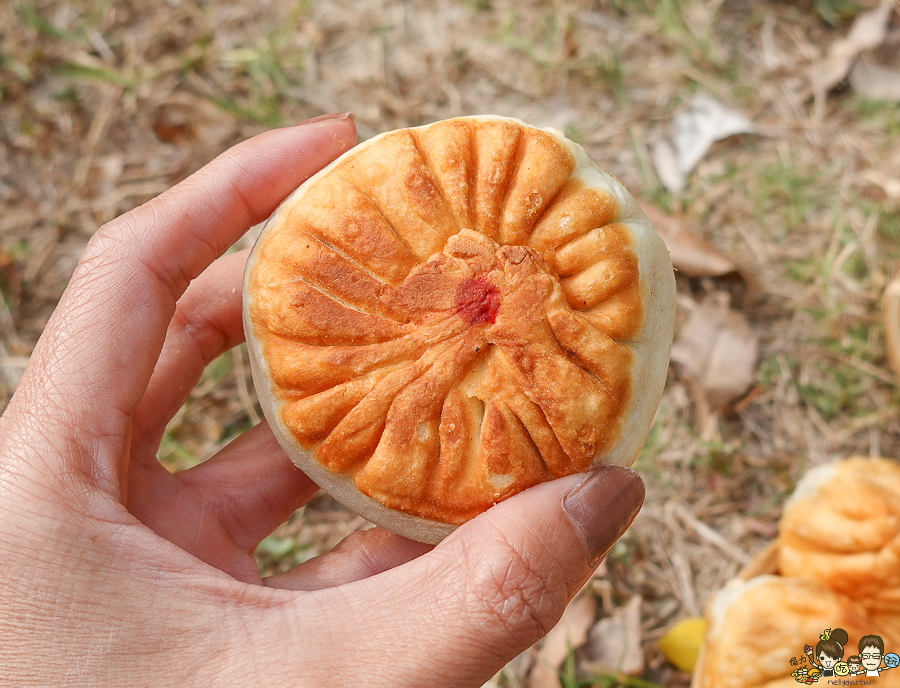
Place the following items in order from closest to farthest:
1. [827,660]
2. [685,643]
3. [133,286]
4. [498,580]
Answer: [498,580] < [133,286] < [827,660] < [685,643]

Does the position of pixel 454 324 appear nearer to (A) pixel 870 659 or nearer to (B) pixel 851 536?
(B) pixel 851 536

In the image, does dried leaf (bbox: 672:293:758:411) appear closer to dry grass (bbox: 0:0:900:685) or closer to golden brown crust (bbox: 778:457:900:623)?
dry grass (bbox: 0:0:900:685)

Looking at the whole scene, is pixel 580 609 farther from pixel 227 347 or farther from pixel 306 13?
pixel 306 13

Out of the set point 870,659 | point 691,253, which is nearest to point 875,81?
point 691,253

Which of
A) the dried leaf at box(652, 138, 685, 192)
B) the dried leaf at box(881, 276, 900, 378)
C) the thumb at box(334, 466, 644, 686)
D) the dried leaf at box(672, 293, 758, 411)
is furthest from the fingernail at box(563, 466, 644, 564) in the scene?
the dried leaf at box(652, 138, 685, 192)

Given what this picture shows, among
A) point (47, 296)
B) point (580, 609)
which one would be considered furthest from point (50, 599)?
point (47, 296)
